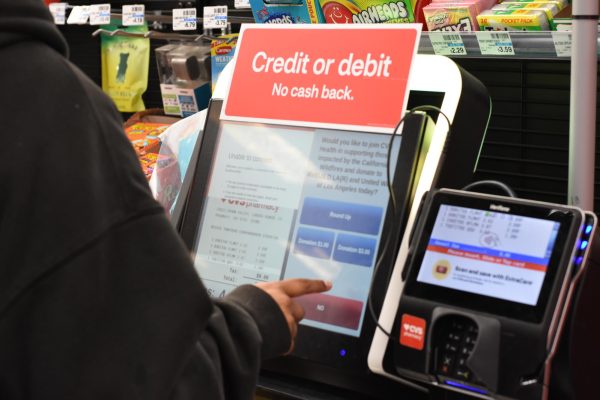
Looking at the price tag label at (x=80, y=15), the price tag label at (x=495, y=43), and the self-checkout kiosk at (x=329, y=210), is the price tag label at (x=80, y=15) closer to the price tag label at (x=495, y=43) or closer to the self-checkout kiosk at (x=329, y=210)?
the self-checkout kiosk at (x=329, y=210)

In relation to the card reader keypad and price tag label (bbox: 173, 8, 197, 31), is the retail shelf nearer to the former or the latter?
the card reader keypad

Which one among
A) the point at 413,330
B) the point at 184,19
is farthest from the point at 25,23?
the point at 184,19

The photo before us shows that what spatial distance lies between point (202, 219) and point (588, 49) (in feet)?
2.53

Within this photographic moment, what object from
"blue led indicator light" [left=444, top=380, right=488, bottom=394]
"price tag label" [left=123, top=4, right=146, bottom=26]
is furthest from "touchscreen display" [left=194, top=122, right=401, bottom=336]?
"price tag label" [left=123, top=4, right=146, bottom=26]

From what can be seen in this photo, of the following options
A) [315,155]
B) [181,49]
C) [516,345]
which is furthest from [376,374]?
[181,49]

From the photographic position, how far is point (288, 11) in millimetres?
1909

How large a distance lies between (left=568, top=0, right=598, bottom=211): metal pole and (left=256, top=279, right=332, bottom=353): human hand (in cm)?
49

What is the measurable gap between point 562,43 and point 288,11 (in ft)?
2.17

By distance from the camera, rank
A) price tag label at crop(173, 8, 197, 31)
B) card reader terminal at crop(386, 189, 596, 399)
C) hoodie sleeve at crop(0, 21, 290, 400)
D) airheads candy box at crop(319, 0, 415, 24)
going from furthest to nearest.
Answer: price tag label at crop(173, 8, 197, 31)
airheads candy box at crop(319, 0, 415, 24)
card reader terminal at crop(386, 189, 596, 399)
hoodie sleeve at crop(0, 21, 290, 400)

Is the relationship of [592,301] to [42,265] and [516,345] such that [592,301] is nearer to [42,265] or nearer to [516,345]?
[516,345]

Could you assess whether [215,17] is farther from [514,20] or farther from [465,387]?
[465,387]

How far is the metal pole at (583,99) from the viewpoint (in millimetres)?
1382

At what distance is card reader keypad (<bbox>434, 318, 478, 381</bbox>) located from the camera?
117cm

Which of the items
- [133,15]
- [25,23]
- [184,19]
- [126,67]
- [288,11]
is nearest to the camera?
[25,23]
